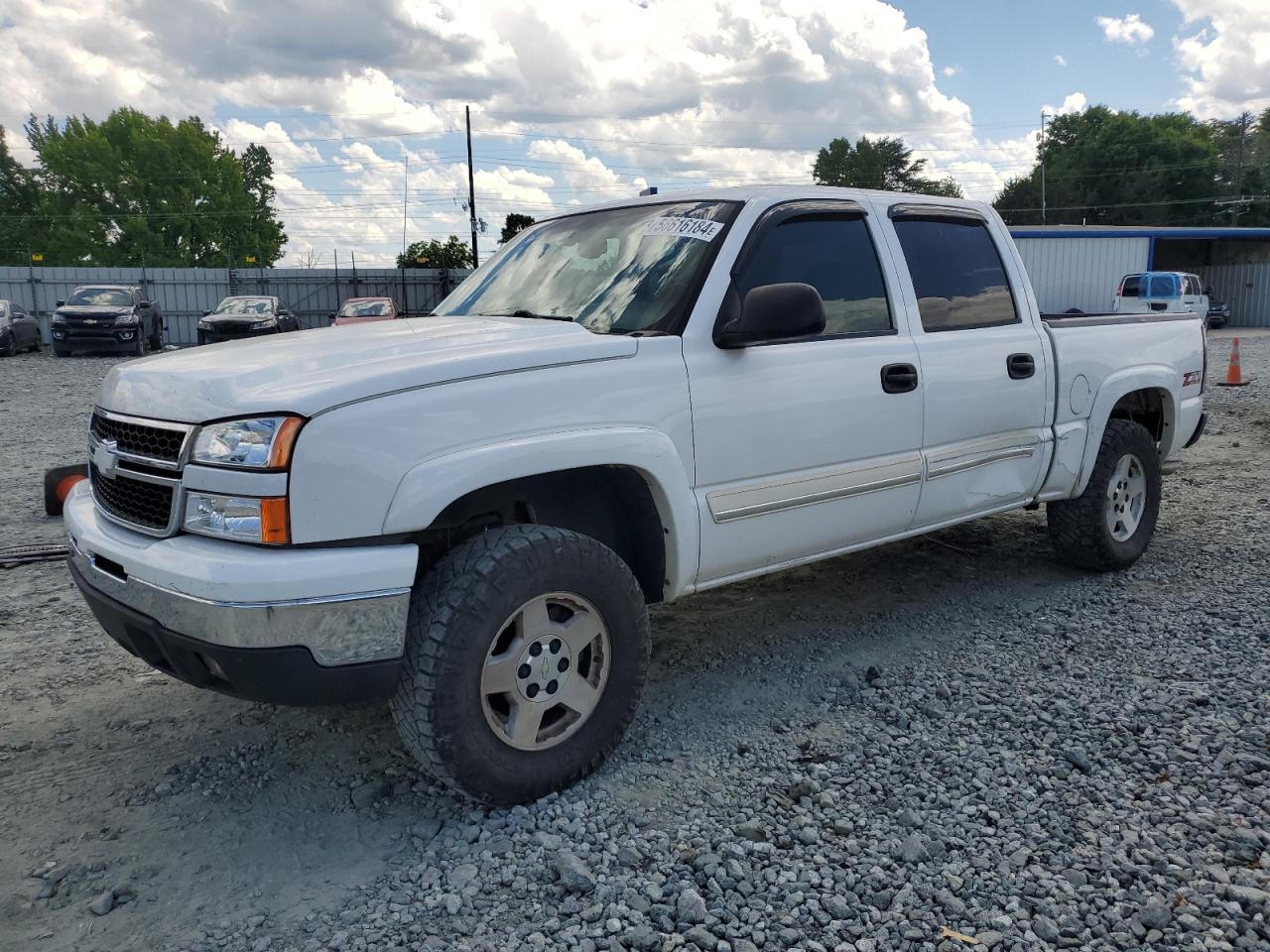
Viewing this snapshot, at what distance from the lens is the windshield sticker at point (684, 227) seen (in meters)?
3.56

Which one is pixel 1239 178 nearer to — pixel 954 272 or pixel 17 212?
pixel 954 272

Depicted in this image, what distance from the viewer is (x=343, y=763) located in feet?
10.7

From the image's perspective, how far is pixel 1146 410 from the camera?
18.0 feet

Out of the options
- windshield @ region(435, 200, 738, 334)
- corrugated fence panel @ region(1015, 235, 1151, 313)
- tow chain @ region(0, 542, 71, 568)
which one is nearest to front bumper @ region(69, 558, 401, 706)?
windshield @ region(435, 200, 738, 334)

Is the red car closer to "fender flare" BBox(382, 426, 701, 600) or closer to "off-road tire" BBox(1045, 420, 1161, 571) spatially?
"off-road tire" BBox(1045, 420, 1161, 571)

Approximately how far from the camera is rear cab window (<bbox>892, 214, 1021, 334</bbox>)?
13.7 feet

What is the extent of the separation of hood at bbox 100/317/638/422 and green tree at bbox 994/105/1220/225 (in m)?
67.1

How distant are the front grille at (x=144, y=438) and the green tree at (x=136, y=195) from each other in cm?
6670

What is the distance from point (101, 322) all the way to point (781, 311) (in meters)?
22.9

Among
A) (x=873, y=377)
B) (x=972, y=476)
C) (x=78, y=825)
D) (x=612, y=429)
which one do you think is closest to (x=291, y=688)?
(x=78, y=825)

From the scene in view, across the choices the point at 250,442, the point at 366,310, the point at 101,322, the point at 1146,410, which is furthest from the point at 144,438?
the point at 101,322

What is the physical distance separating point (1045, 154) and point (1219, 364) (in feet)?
217

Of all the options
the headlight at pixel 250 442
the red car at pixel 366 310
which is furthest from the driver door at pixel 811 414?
the red car at pixel 366 310

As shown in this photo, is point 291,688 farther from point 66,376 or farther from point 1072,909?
point 66,376
